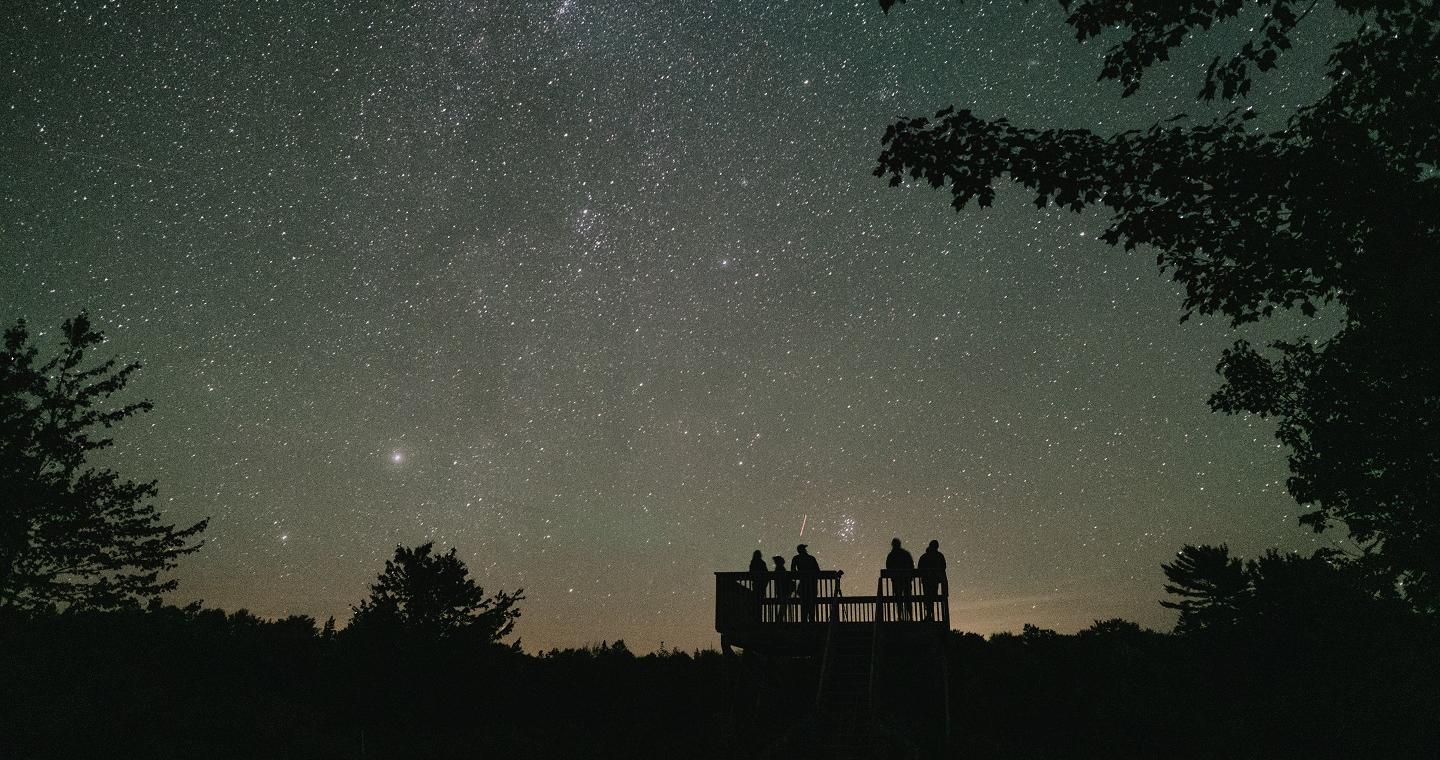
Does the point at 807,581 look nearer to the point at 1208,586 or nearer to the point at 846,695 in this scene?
the point at 846,695

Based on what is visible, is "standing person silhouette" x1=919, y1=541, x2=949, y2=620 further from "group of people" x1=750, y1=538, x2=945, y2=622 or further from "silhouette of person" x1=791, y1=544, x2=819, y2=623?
"silhouette of person" x1=791, y1=544, x2=819, y2=623

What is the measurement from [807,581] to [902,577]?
1.99m

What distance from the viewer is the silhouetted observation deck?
17328mm

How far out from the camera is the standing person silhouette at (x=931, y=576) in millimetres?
17438

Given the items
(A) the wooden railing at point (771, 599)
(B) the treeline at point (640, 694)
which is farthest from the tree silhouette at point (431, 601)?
(A) the wooden railing at point (771, 599)

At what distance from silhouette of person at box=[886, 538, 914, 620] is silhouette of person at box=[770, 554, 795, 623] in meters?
2.13

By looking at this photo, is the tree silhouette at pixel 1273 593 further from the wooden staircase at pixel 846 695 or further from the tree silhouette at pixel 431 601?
the tree silhouette at pixel 431 601

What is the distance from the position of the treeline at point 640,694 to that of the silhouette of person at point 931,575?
103 inches

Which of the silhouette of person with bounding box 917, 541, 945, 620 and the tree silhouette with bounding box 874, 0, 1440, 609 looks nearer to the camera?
the tree silhouette with bounding box 874, 0, 1440, 609

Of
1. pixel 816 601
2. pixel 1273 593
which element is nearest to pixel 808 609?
pixel 816 601

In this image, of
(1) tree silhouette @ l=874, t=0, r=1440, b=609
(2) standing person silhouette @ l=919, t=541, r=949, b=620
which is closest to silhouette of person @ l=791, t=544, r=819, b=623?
(2) standing person silhouette @ l=919, t=541, r=949, b=620

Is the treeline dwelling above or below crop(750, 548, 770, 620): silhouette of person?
below

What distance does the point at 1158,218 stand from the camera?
9.05 meters

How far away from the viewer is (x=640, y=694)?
81.6 ft
